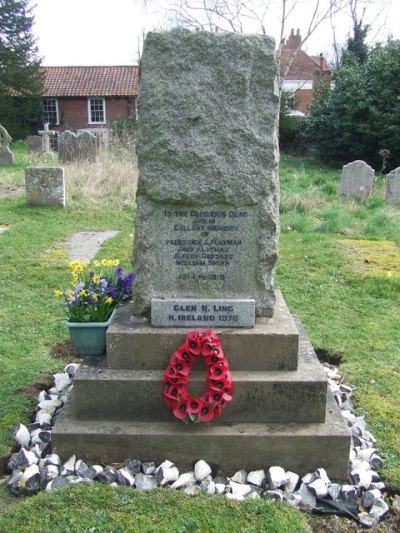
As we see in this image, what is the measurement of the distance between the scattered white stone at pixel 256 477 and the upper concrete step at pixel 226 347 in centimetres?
64

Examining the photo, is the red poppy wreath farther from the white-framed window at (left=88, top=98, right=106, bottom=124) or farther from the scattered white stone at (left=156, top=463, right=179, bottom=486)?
the white-framed window at (left=88, top=98, right=106, bottom=124)

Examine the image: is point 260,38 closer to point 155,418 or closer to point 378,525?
point 155,418

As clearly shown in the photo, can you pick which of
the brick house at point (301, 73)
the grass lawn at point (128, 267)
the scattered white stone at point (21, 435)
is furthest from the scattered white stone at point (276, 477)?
the brick house at point (301, 73)

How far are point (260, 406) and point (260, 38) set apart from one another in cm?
229

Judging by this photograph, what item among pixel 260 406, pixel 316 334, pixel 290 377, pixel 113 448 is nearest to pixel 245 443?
pixel 260 406

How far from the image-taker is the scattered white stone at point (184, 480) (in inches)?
124

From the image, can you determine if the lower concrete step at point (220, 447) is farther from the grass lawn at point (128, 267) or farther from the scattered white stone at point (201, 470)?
the grass lawn at point (128, 267)

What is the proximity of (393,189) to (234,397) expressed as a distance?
10576 mm

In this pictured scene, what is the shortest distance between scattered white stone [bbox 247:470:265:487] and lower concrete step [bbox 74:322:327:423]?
314 mm

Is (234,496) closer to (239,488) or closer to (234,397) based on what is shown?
(239,488)

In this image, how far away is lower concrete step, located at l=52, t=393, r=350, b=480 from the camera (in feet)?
10.9

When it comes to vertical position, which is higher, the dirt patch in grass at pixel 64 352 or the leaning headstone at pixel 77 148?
the leaning headstone at pixel 77 148

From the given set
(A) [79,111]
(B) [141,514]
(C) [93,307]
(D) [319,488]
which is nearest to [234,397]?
(D) [319,488]

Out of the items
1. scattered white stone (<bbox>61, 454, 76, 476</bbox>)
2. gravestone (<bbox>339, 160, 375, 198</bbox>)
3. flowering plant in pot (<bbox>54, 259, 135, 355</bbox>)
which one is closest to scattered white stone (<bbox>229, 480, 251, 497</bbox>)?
scattered white stone (<bbox>61, 454, 76, 476</bbox>)
